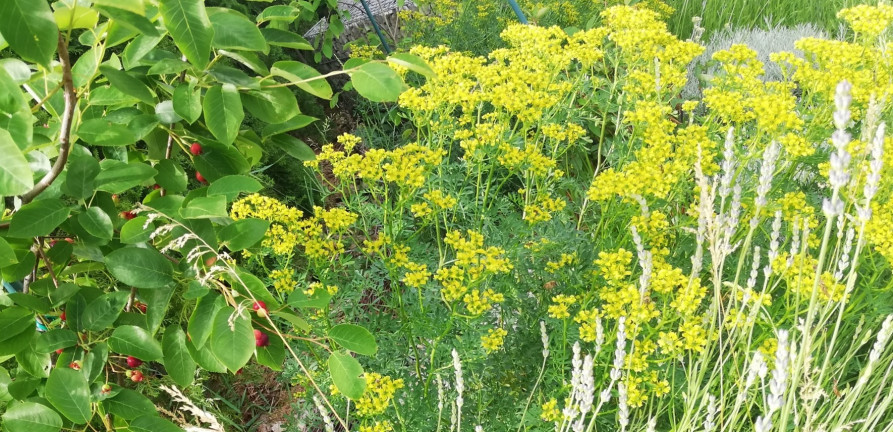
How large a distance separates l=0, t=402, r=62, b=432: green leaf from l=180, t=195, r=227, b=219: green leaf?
19.4 inches

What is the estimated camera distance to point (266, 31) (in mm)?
1296

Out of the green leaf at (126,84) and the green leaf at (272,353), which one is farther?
the green leaf at (272,353)

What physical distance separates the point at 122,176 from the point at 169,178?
0.45 ft

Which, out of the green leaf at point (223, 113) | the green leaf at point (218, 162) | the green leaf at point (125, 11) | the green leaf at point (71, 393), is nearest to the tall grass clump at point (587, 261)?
the green leaf at point (218, 162)

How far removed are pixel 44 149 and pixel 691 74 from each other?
434cm

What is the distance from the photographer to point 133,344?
1.25m

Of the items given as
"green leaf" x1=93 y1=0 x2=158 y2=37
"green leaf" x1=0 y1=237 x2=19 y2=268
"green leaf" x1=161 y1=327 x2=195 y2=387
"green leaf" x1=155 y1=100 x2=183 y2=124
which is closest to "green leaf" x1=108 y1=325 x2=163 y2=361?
"green leaf" x1=161 y1=327 x2=195 y2=387

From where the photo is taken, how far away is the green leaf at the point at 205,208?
1116 mm

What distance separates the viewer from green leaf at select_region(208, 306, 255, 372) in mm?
1127

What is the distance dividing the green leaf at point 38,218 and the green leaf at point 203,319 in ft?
0.86

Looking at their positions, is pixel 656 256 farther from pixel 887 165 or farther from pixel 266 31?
pixel 266 31

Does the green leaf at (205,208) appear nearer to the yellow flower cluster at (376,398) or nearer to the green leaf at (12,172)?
the green leaf at (12,172)

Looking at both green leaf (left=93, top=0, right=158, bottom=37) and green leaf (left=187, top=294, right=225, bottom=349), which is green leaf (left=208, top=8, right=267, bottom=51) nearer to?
green leaf (left=93, top=0, right=158, bottom=37)

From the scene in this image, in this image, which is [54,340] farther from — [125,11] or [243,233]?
[125,11]
